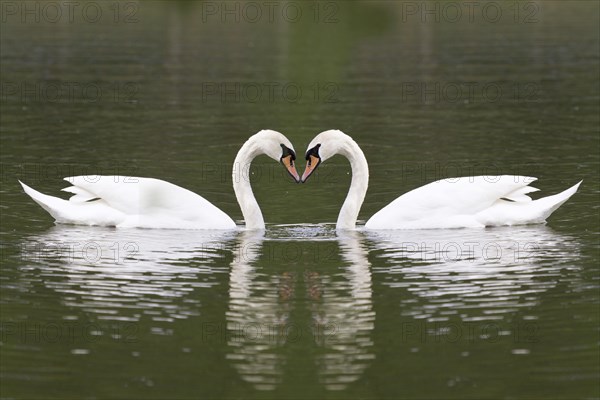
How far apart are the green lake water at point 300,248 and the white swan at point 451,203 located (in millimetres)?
280

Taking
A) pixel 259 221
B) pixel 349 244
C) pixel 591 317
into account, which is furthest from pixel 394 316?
pixel 259 221

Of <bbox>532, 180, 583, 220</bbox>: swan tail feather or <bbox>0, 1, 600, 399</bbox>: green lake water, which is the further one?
<bbox>532, 180, 583, 220</bbox>: swan tail feather

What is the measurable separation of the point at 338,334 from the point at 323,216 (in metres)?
6.26

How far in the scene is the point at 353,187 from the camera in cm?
1741

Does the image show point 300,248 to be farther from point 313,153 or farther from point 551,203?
point 551,203

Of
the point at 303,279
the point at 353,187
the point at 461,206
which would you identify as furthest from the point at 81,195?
the point at 461,206

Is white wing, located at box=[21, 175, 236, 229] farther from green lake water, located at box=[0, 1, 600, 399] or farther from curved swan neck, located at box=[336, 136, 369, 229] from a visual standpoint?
curved swan neck, located at box=[336, 136, 369, 229]

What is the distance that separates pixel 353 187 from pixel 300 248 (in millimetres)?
1795

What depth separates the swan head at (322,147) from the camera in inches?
673

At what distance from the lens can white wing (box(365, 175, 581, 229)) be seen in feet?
55.2

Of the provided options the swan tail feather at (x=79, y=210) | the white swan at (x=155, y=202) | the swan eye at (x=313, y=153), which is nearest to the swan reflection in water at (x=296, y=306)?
the white swan at (x=155, y=202)

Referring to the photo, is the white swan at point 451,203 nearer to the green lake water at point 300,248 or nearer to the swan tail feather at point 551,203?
the swan tail feather at point 551,203

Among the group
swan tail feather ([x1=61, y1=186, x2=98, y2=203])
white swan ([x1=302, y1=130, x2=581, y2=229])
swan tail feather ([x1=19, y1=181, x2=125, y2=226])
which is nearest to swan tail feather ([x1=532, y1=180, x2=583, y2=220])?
white swan ([x1=302, y1=130, x2=581, y2=229])

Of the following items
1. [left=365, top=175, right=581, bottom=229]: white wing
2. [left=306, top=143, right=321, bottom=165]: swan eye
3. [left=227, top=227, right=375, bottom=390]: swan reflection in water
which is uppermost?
[left=306, top=143, right=321, bottom=165]: swan eye
